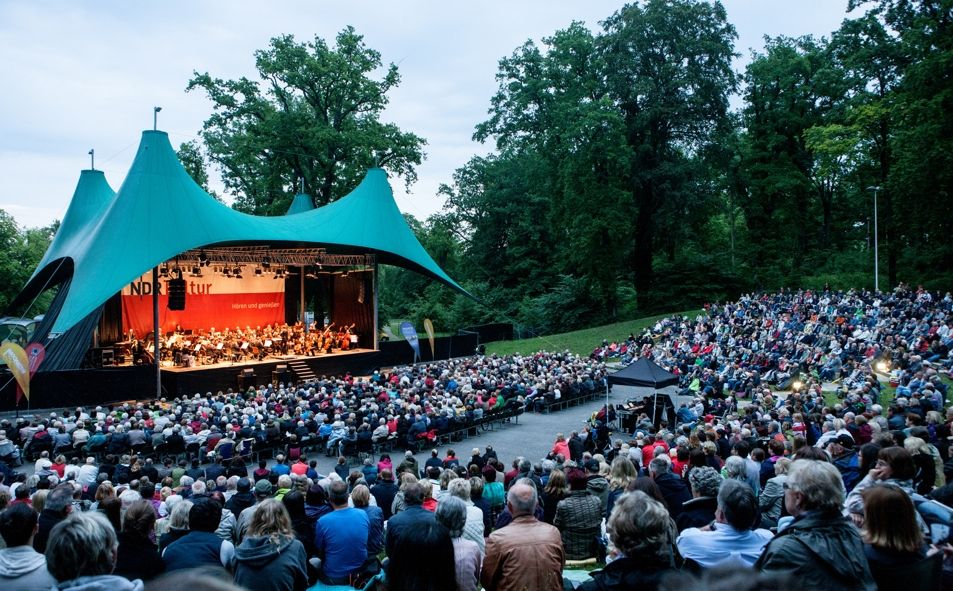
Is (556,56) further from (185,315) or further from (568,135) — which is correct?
(185,315)

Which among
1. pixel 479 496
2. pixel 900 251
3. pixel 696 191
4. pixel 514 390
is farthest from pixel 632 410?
pixel 900 251

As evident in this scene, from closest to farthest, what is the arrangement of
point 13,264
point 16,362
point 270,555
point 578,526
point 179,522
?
point 270,555, point 179,522, point 578,526, point 16,362, point 13,264

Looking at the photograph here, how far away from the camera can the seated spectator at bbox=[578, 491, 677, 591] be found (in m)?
2.60

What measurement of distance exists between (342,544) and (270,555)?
44.7 inches

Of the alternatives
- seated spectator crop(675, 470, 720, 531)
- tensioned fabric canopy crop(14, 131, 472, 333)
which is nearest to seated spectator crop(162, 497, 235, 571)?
seated spectator crop(675, 470, 720, 531)

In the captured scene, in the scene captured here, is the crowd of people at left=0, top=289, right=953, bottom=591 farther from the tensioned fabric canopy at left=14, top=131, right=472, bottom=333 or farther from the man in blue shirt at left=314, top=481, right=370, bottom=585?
the tensioned fabric canopy at left=14, top=131, right=472, bottom=333

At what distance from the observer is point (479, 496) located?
6.31m

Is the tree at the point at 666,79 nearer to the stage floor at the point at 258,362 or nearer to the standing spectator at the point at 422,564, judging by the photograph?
the stage floor at the point at 258,362

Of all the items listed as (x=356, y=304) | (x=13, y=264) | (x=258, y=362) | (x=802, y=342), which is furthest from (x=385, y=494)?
(x=13, y=264)

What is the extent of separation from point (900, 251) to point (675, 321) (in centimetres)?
1201

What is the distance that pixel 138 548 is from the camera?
358 centimetres

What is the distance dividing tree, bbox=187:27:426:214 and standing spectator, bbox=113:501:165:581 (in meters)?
29.8

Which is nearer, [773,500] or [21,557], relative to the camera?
[21,557]

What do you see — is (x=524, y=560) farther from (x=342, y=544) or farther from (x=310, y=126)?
(x=310, y=126)
